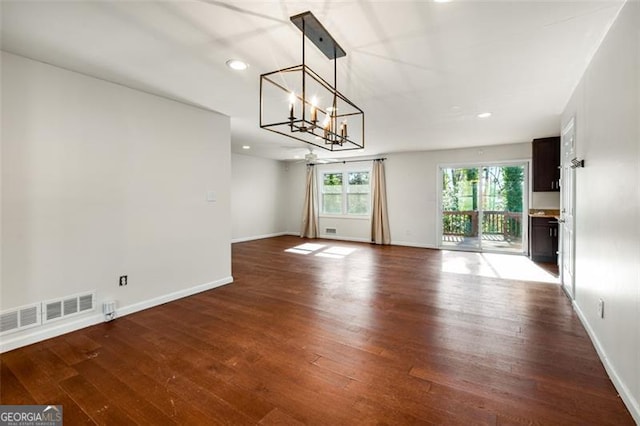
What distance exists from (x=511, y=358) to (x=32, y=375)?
3512 mm

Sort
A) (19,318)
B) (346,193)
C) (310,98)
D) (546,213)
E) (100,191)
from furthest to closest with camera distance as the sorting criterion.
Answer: (346,193)
(546,213)
(310,98)
(100,191)
(19,318)

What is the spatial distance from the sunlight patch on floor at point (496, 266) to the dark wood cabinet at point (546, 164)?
152 cm

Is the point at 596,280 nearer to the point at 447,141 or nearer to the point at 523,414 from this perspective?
the point at 523,414

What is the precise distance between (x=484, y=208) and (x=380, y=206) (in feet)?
7.93

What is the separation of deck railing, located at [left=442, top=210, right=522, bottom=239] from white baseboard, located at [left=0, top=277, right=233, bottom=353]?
6.00 metres

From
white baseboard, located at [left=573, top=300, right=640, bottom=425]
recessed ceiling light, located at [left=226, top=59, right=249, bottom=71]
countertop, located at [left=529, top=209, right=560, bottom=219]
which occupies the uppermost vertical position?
recessed ceiling light, located at [left=226, top=59, right=249, bottom=71]

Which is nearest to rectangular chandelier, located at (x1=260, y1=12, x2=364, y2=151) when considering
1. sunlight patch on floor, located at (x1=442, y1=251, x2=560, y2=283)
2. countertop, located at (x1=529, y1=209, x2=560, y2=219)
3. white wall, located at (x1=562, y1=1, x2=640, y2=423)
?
white wall, located at (x1=562, y1=1, x2=640, y2=423)

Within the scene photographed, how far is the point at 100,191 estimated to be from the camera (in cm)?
284

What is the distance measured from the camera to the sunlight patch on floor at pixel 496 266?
4.49 m

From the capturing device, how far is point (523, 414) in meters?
1.60

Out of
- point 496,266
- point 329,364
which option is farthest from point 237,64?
point 496,266

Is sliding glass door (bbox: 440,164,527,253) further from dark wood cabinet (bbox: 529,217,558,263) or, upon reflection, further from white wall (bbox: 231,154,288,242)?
Answer: white wall (bbox: 231,154,288,242)

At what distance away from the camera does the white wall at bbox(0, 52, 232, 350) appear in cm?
237

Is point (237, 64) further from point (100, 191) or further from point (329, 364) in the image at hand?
point (329, 364)
